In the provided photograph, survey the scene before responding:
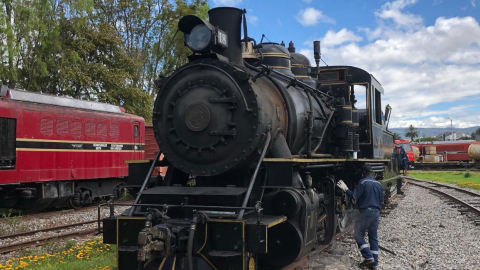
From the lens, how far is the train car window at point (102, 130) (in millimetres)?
15125

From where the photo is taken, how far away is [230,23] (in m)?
6.39

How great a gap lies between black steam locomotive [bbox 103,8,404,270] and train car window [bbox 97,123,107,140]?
30.5ft

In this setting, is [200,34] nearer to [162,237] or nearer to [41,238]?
[162,237]

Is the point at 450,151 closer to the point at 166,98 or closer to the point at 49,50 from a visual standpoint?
the point at 49,50

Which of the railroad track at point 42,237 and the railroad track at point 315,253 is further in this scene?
the railroad track at point 42,237

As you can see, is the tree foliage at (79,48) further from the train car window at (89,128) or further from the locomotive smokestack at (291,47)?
the locomotive smokestack at (291,47)

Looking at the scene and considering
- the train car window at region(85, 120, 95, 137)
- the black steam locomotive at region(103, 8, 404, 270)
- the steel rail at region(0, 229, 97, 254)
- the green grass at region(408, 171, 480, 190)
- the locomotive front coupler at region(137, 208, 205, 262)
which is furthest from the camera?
the green grass at region(408, 171, 480, 190)

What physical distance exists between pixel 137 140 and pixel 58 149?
408 cm

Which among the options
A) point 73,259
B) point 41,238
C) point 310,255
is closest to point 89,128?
point 41,238

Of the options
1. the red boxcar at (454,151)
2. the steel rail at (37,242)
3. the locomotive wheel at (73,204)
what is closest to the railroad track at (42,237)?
the steel rail at (37,242)

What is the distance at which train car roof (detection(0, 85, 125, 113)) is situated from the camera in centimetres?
1245

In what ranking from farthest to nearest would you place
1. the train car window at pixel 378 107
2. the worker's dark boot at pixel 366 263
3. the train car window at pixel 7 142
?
the train car window at pixel 7 142
the train car window at pixel 378 107
the worker's dark boot at pixel 366 263

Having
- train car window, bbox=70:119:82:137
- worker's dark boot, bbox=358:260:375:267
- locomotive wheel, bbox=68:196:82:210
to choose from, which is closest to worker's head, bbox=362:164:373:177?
worker's dark boot, bbox=358:260:375:267

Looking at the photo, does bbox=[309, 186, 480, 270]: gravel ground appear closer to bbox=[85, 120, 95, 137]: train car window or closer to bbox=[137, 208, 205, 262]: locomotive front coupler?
bbox=[137, 208, 205, 262]: locomotive front coupler
